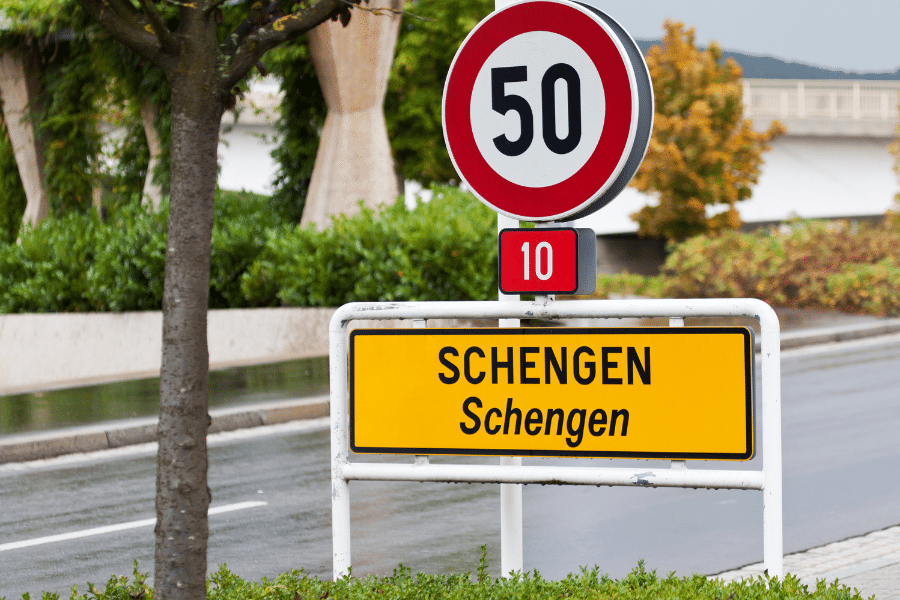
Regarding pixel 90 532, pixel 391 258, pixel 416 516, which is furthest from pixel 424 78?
pixel 90 532

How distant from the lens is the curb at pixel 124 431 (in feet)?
34.4

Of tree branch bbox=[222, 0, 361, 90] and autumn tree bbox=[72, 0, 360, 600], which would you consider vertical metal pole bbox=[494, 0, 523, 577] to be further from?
autumn tree bbox=[72, 0, 360, 600]

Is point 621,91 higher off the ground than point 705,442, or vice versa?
point 621,91

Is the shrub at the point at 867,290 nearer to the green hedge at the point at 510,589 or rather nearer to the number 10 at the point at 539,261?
the green hedge at the point at 510,589

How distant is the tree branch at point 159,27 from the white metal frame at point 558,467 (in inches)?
40.9

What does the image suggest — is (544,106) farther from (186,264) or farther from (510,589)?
(510,589)

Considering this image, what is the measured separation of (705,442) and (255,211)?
59.4 feet

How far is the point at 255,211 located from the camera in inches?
835

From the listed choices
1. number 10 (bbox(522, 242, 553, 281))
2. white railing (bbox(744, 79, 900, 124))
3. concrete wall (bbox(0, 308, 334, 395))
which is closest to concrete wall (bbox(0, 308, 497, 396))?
concrete wall (bbox(0, 308, 334, 395))

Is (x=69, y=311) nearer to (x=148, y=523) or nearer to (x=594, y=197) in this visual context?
(x=148, y=523)

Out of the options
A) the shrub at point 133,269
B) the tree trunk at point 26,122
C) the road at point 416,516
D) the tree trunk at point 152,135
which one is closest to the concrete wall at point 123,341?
the shrub at point 133,269

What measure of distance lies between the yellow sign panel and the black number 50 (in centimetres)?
59

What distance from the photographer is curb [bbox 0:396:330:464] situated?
1048 centimetres

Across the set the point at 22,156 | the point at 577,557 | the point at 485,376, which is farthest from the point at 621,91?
the point at 22,156
